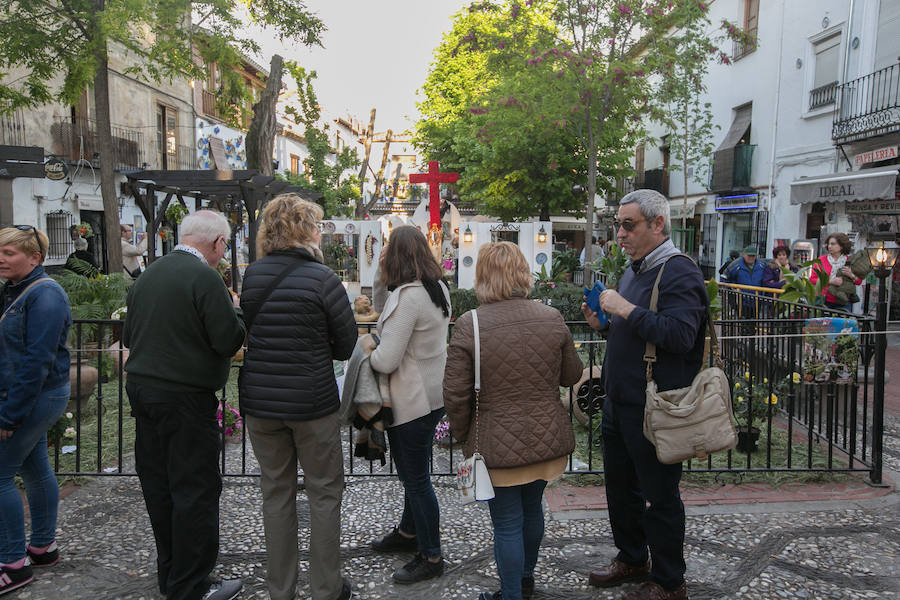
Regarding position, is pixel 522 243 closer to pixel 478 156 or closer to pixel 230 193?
pixel 230 193

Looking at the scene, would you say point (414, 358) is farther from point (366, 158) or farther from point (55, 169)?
point (366, 158)

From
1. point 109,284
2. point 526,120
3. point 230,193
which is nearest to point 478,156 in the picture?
point 526,120

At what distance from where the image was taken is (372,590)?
9.93 ft

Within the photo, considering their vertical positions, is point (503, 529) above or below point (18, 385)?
below

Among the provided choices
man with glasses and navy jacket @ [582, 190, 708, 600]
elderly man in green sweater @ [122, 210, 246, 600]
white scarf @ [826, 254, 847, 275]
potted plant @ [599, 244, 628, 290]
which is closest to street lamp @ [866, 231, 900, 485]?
man with glasses and navy jacket @ [582, 190, 708, 600]

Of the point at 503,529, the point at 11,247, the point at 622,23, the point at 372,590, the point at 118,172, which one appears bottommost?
the point at 372,590

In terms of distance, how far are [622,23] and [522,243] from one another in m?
5.23

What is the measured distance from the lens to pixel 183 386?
2711 millimetres

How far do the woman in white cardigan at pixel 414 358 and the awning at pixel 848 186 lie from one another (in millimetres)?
11760

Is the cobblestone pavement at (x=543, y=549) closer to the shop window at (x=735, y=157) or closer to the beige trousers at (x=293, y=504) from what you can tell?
the beige trousers at (x=293, y=504)

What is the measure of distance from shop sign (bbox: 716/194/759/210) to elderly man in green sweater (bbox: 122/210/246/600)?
18.4 meters

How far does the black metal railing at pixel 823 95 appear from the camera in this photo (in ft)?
47.5

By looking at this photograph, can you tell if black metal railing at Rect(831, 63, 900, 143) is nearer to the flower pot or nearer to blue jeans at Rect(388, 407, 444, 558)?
the flower pot

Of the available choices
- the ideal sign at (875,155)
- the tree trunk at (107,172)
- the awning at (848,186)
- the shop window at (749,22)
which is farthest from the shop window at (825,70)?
the tree trunk at (107,172)
